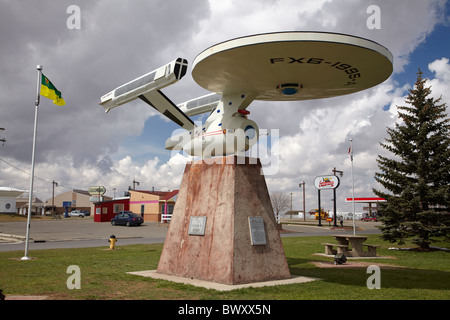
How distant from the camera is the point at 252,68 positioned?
8.60 metres

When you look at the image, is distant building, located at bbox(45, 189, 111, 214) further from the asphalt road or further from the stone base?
the stone base

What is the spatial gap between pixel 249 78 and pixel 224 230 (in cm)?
378

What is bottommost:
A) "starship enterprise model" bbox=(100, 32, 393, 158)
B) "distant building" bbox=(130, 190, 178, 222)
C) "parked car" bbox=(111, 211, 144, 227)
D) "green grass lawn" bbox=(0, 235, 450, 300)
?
"green grass lawn" bbox=(0, 235, 450, 300)

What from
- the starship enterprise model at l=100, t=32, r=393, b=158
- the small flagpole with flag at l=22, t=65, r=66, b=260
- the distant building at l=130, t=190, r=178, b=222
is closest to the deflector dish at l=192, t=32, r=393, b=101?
the starship enterprise model at l=100, t=32, r=393, b=158

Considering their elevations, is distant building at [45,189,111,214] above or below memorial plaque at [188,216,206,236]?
above

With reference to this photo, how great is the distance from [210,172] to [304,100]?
3733mm

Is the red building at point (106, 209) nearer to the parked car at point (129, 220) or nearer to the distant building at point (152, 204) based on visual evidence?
the distant building at point (152, 204)

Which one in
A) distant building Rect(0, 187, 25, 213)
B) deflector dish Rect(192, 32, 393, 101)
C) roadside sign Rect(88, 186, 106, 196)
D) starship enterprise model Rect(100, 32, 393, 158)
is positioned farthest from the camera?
roadside sign Rect(88, 186, 106, 196)

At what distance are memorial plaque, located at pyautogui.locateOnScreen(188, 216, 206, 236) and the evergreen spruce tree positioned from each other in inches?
550

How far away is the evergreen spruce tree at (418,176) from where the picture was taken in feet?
63.7

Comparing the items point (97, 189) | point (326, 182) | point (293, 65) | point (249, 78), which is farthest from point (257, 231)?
point (97, 189)

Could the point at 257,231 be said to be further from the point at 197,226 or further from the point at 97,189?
the point at 97,189

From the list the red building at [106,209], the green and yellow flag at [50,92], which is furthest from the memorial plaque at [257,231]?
the red building at [106,209]

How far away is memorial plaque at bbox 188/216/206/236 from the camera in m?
9.77
